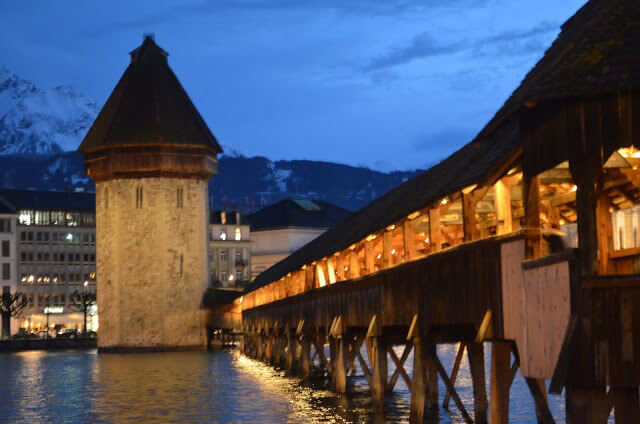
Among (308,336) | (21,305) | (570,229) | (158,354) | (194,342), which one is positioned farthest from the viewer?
(21,305)

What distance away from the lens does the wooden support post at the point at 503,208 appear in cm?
1648

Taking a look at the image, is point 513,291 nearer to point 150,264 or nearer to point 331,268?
point 331,268

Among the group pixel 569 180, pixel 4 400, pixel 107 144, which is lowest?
pixel 4 400

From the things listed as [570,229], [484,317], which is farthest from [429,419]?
[484,317]

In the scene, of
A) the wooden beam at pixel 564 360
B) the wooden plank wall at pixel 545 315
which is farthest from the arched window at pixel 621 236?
the wooden beam at pixel 564 360

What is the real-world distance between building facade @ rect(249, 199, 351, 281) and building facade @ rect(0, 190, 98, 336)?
1800 cm

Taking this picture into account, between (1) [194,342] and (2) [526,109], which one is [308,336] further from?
(1) [194,342]

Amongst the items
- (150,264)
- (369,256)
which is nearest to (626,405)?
(369,256)

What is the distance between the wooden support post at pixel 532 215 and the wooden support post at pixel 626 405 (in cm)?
284

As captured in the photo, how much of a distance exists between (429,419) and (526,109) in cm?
1253

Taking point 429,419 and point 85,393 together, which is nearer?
point 429,419

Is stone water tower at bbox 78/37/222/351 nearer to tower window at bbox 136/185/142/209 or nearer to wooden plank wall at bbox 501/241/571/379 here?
tower window at bbox 136/185/142/209

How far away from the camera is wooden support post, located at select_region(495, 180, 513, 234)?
54.1 ft

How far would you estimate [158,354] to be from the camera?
238 feet
